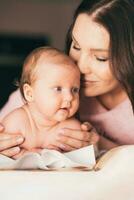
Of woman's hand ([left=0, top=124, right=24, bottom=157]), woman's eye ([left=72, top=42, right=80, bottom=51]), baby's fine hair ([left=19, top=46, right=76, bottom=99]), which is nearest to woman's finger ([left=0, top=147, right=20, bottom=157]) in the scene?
woman's hand ([left=0, top=124, right=24, bottom=157])

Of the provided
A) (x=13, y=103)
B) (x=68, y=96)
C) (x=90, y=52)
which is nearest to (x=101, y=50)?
(x=90, y=52)

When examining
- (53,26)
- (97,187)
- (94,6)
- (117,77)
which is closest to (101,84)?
(117,77)

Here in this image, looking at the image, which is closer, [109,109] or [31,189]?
[31,189]

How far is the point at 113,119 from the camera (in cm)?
92

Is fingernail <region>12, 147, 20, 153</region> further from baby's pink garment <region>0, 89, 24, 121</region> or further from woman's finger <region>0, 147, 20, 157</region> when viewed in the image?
baby's pink garment <region>0, 89, 24, 121</region>

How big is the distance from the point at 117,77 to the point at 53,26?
43cm

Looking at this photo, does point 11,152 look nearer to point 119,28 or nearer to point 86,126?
point 86,126

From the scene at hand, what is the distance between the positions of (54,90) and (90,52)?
119 millimetres

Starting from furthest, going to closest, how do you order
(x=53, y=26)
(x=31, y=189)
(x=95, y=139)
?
(x=53, y=26)
(x=95, y=139)
(x=31, y=189)

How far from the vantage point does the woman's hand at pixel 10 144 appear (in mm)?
771

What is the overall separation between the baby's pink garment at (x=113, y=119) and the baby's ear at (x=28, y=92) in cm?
15

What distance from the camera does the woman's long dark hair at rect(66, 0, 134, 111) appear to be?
85 cm

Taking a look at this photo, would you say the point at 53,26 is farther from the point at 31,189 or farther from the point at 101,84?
the point at 31,189

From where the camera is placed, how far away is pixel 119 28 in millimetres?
852
